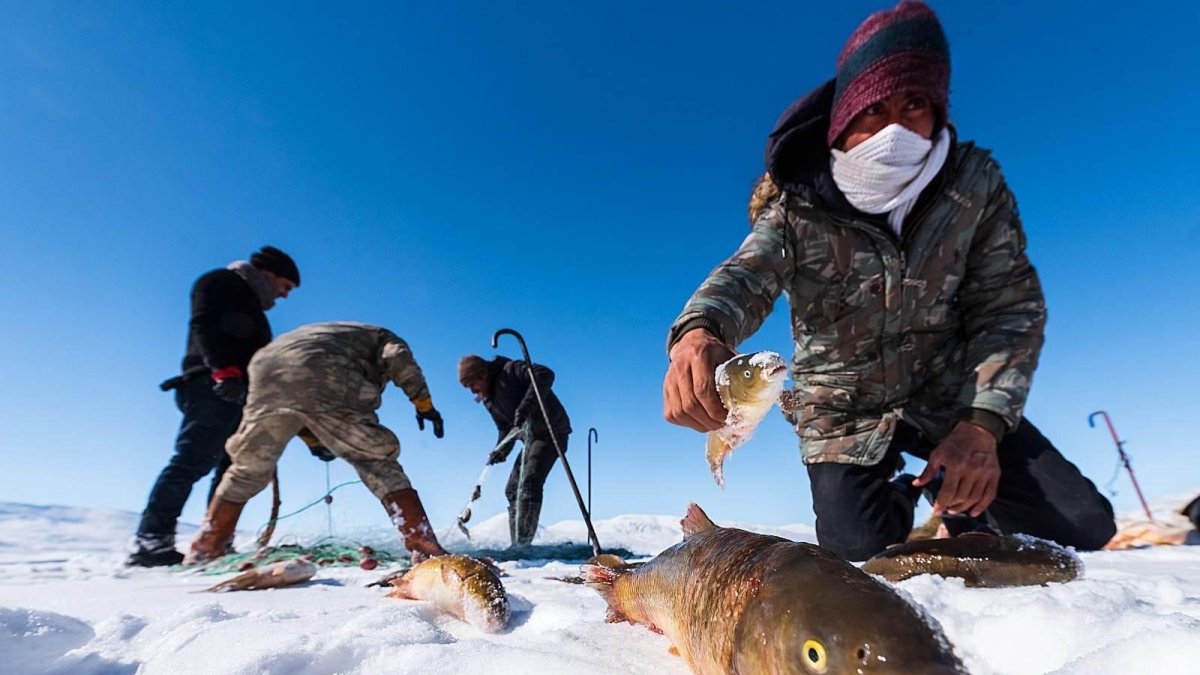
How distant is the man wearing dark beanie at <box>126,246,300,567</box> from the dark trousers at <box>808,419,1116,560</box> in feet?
18.2

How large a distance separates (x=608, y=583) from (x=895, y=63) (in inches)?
130

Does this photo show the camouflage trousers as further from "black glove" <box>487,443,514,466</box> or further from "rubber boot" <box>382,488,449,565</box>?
"black glove" <box>487,443,514,466</box>

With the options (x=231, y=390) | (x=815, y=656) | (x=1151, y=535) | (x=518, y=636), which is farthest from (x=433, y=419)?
(x=1151, y=535)

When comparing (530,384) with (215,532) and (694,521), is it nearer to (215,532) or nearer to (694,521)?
(215,532)

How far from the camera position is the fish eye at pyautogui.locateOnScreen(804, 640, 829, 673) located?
88cm

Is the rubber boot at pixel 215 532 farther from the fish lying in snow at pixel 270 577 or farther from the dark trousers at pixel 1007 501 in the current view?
the dark trousers at pixel 1007 501

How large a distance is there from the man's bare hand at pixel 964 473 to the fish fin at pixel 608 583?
1523 millimetres

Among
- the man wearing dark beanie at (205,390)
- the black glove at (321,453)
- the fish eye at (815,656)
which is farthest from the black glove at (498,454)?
the fish eye at (815,656)

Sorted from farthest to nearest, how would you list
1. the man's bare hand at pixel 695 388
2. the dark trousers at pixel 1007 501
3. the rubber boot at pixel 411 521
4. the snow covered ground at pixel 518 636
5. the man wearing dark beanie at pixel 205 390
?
the man wearing dark beanie at pixel 205 390, the rubber boot at pixel 411 521, the dark trousers at pixel 1007 501, the man's bare hand at pixel 695 388, the snow covered ground at pixel 518 636

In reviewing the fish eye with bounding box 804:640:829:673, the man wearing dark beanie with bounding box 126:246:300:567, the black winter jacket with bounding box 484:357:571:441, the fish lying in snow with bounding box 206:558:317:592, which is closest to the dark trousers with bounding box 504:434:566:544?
the black winter jacket with bounding box 484:357:571:441

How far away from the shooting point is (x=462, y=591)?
2.04 m

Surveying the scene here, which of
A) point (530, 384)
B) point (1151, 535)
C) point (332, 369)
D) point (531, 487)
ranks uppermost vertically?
point (530, 384)

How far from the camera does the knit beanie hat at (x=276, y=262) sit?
6.62 m

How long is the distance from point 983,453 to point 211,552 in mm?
5580
